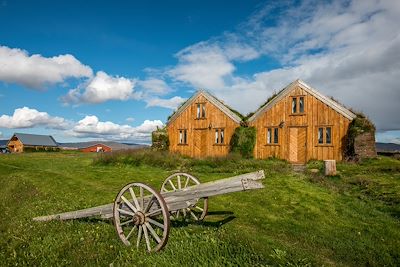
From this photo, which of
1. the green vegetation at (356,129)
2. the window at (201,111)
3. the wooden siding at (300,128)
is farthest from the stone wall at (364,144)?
the window at (201,111)

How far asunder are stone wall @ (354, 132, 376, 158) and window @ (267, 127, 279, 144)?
6.31 metres

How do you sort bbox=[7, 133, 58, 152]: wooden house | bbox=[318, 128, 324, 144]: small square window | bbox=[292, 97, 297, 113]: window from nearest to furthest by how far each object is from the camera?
1. bbox=[318, 128, 324, 144]: small square window
2. bbox=[292, 97, 297, 113]: window
3. bbox=[7, 133, 58, 152]: wooden house

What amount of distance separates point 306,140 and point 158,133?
1528cm

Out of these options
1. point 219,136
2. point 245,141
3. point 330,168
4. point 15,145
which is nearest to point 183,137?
point 219,136

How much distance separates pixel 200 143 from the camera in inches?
1278

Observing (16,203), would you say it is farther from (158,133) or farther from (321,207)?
(158,133)

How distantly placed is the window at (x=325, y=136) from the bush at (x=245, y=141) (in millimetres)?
5536

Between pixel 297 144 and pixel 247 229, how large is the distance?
64.6 feet

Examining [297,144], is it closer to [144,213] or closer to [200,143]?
[200,143]

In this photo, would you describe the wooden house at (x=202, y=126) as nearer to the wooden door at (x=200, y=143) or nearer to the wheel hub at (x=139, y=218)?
the wooden door at (x=200, y=143)

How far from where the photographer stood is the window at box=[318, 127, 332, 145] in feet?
85.2

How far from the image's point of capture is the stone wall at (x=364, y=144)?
2409cm

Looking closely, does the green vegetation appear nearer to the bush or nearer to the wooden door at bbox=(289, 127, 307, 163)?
the wooden door at bbox=(289, 127, 307, 163)

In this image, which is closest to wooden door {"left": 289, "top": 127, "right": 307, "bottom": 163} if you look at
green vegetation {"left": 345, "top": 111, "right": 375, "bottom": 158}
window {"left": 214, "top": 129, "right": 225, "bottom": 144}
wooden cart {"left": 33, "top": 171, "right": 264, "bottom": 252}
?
green vegetation {"left": 345, "top": 111, "right": 375, "bottom": 158}
